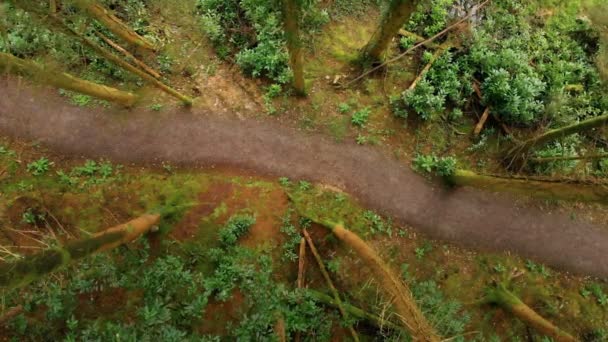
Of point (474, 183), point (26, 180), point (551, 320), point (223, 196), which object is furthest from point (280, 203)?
point (551, 320)

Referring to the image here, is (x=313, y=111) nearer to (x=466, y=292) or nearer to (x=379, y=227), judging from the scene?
(x=379, y=227)

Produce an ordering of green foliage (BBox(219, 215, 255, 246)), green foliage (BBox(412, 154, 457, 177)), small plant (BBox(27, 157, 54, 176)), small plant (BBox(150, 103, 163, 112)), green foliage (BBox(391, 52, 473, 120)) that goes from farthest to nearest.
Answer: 1. green foliage (BBox(391, 52, 473, 120))
2. small plant (BBox(150, 103, 163, 112))
3. green foliage (BBox(412, 154, 457, 177))
4. small plant (BBox(27, 157, 54, 176))
5. green foliage (BBox(219, 215, 255, 246))

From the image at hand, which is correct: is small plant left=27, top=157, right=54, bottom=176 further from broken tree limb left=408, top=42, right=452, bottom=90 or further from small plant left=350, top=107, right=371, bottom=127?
broken tree limb left=408, top=42, right=452, bottom=90

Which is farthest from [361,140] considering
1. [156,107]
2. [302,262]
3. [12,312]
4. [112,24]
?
[12,312]

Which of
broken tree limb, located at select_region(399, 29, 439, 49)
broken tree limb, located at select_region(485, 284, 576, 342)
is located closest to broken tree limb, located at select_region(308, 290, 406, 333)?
broken tree limb, located at select_region(485, 284, 576, 342)

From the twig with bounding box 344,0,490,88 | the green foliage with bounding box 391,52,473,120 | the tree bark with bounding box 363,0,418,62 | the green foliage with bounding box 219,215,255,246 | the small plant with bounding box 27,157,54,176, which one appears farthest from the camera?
the twig with bounding box 344,0,490,88

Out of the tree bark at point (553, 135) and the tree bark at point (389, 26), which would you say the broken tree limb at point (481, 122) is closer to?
the tree bark at point (553, 135)
